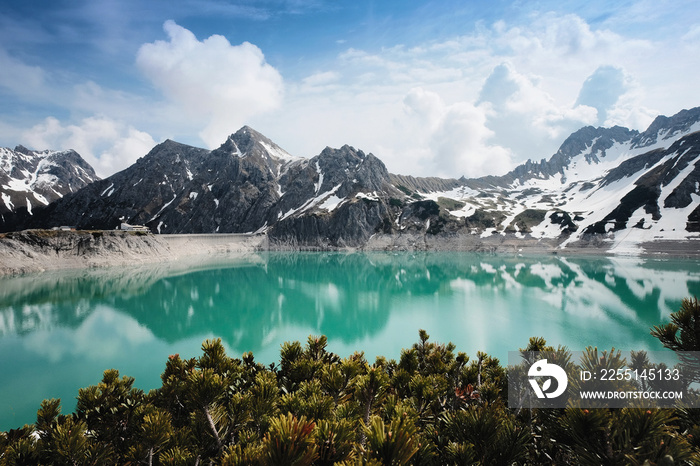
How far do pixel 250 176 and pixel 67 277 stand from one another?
13473cm

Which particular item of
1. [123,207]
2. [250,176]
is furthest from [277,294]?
[123,207]

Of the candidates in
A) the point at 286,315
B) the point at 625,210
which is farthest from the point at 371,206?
the point at 286,315

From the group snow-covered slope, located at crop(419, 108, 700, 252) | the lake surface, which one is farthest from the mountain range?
the lake surface

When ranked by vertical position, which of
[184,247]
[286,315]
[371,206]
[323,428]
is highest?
[371,206]

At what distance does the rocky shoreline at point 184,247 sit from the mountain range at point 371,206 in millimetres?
1444

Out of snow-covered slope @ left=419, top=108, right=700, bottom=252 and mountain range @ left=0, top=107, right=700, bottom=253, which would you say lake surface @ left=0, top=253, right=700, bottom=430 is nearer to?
snow-covered slope @ left=419, top=108, right=700, bottom=252

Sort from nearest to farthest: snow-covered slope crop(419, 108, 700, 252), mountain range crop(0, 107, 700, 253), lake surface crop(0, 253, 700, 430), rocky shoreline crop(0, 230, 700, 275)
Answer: lake surface crop(0, 253, 700, 430) → rocky shoreline crop(0, 230, 700, 275) → snow-covered slope crop(419, 108, 700, 252) → mountain range crop(0, 107, 700, 253)

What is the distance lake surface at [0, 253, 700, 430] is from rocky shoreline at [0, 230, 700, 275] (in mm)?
8275

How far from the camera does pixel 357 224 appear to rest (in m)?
140

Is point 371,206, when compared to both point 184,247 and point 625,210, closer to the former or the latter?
Answer: point 184,247

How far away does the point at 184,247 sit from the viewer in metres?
109

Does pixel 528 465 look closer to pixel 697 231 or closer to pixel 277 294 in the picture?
pixel 277 294

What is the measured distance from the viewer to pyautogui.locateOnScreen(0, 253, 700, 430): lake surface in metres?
23.3

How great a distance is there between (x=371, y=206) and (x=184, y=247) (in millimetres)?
81753
